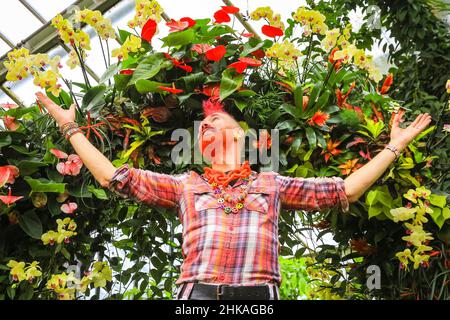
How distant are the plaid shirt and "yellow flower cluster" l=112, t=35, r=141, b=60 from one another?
365mm

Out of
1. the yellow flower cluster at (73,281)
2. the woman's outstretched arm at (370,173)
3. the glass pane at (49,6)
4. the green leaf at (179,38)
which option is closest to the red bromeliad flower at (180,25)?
the green leaf at (179,38)

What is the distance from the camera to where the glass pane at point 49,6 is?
3791mm

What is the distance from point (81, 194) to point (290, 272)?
8.24 feet

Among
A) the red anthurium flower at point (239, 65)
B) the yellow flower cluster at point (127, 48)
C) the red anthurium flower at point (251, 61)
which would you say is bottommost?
the red anthurium flower at point (239, 65)

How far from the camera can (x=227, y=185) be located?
48.3 inches

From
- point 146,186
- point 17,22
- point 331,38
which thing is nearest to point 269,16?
point 331,38

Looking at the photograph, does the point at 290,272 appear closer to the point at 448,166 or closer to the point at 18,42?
the point at 448,166

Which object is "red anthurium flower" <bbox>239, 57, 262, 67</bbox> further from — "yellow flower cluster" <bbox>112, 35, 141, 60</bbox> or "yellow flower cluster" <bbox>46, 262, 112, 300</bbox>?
"yellow flower cluster" <bbox>46, 262, 112, 300</bbox>

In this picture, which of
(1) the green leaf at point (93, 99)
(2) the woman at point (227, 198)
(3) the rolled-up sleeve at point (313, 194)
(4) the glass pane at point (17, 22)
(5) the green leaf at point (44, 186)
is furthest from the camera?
(4) the glass pane at point (17, 22)

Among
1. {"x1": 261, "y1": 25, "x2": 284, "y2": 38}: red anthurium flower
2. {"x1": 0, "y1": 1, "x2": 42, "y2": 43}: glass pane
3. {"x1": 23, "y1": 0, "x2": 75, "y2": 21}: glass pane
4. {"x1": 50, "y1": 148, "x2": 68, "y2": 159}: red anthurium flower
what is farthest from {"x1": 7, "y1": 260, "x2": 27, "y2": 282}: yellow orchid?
{"x1": 0, "y1": 1, "x2": 42, "y2": 43}: glass pane

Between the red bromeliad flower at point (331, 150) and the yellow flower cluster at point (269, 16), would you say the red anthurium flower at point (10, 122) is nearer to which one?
the yellow flower cluster at point (269, 16)

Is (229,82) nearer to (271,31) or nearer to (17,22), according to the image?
(271,31)

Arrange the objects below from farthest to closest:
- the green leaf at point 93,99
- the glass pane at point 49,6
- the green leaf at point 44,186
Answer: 1. the glass pane at point 49,6
2. the green leaf at point 93,99
3. the green leaf at point 44,186

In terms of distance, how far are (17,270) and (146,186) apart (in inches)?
16.4
